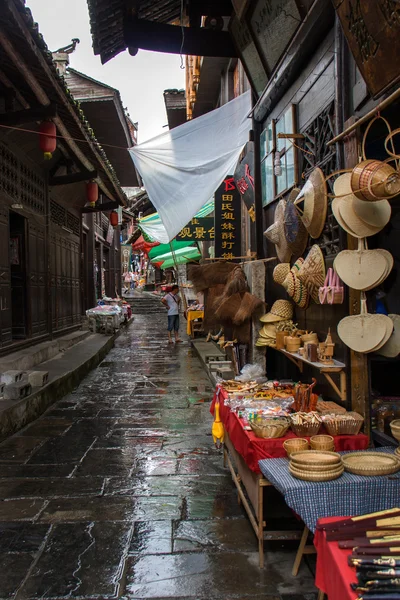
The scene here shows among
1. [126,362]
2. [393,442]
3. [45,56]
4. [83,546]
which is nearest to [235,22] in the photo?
[45,56]

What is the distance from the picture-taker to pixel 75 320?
15.9 metres

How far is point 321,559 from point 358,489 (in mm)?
616

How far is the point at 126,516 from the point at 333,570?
8.00 feet

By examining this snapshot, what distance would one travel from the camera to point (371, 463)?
333 centimetres

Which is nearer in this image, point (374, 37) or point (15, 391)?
point (374, 37)

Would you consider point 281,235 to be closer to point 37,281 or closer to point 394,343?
point 394,343

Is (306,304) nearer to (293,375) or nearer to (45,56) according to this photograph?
(293,375)

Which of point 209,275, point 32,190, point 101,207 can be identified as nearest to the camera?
point 209,275

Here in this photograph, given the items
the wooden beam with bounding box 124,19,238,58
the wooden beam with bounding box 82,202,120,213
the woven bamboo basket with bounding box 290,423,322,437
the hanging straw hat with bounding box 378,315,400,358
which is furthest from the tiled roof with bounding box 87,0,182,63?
the wooden beam with bounding box 82,202,120,213

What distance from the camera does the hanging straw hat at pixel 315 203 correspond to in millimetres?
4336

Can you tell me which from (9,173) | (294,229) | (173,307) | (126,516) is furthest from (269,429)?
(173,307)

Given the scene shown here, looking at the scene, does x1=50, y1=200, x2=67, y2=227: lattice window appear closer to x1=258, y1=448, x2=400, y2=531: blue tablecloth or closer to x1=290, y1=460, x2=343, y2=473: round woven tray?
x1=290, y1=460, x2=343, y2=473: round woven tray

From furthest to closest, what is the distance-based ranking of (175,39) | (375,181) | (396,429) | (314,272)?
(175,39), (314,272), (396,429), (375,181)

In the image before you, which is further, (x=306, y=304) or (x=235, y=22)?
(x=235, y=22)
